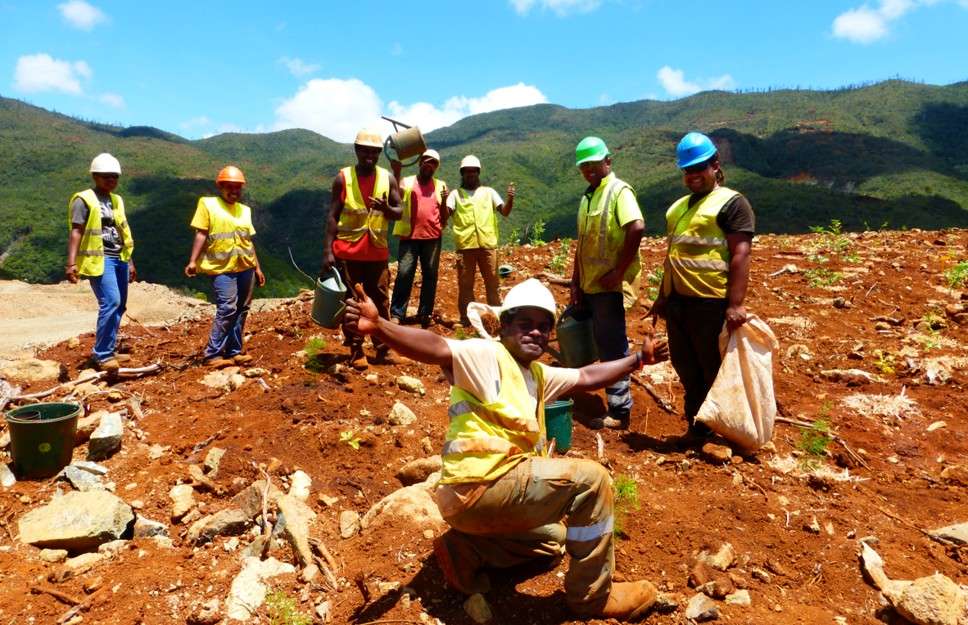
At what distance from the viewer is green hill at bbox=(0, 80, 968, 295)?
40.5m

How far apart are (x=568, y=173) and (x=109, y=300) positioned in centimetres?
8324

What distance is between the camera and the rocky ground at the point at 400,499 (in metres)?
2.82

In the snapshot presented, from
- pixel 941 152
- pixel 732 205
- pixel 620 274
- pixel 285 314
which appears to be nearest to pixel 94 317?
pixel 285 314

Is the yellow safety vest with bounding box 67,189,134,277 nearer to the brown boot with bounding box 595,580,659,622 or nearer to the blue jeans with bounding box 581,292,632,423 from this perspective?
the blue jeans with bounding box 581,292,632,423

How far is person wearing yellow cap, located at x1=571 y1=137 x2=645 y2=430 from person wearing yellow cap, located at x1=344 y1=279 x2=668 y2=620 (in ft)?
5.97

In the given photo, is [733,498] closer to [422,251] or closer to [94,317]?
[422,251]

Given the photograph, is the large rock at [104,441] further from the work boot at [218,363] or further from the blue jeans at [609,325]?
the blue jeans at [609,325]

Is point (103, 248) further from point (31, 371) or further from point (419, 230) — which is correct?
point (419, 230)

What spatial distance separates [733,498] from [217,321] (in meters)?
4.40

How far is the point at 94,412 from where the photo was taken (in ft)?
16.1

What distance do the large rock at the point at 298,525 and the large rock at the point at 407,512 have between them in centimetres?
30

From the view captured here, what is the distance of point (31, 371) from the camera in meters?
5.87

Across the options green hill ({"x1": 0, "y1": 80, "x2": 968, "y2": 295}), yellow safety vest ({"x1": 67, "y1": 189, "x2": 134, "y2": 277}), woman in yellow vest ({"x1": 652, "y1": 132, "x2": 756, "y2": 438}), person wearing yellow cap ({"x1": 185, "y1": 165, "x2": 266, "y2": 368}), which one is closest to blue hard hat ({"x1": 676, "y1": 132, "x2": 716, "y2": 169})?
woman in yellow vest ({"x1": 652, "y1": 132, "x2": 756, "y2": 438})

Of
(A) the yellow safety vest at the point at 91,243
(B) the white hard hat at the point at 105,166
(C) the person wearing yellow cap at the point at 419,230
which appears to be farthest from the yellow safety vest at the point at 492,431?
(B) the white hard hat at the point at 105,166
